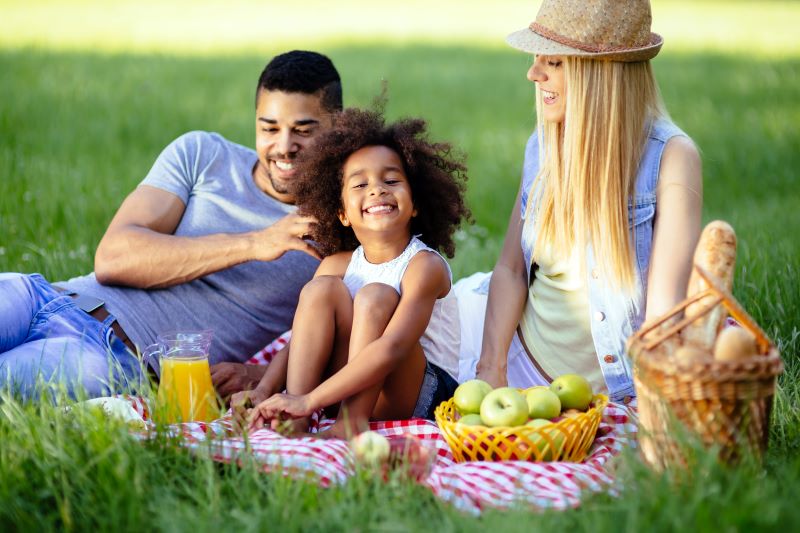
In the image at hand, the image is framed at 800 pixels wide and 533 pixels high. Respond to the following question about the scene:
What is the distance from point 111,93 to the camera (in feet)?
29.6

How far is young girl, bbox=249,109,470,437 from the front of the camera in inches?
123

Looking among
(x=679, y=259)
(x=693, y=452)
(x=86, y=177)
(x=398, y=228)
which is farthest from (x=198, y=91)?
(x=693, y=452)

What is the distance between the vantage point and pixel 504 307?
11.6 ft

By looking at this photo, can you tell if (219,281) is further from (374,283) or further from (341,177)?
(374,283)

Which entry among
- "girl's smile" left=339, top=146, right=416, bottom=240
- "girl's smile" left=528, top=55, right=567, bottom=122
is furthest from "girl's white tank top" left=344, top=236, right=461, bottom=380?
"girl's smile" left=528, top=55, right=567, bottom=122

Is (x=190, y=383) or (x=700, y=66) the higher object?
(x=700, y=66)

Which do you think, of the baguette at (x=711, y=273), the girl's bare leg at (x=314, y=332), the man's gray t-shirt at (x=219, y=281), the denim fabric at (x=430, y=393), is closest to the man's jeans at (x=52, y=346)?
the man's gray t-shirt at (x=219, y=281)

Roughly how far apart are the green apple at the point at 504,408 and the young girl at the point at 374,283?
362mm

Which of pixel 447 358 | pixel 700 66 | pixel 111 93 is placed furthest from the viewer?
pixel 700 66

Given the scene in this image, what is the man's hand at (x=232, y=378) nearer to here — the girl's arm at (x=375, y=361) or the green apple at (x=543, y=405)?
the girl's arm at (x=375, y=361)

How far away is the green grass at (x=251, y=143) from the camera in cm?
A: 244

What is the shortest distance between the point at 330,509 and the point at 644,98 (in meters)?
1.71

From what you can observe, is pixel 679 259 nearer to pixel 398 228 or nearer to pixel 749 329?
pixel 749 329

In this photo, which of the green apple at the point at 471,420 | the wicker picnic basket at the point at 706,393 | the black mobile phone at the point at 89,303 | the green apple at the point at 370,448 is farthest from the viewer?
the black mobile phone at the point at 89,303
